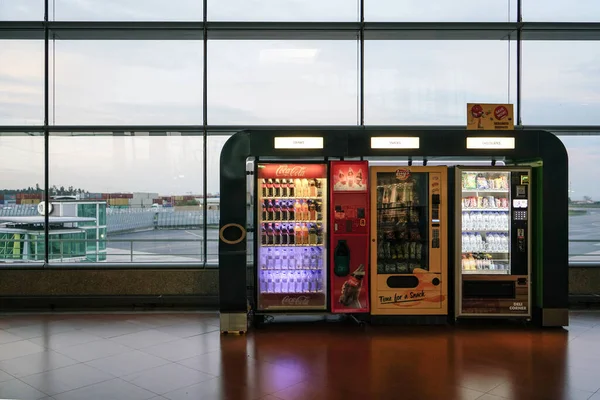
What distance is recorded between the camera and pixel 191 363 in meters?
4.93

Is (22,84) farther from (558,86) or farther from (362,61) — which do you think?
(558,86)

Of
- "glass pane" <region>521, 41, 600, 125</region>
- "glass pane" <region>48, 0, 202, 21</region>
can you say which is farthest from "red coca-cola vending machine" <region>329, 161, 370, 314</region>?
"glass pane" <region>48, 0, 202, 21</region>

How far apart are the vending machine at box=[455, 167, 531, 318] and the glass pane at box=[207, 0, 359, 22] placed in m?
3.25

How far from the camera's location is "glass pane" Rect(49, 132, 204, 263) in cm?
767

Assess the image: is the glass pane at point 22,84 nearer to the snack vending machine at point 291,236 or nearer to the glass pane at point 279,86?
the glass pane at point 279,86

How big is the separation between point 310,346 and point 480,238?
2780mm

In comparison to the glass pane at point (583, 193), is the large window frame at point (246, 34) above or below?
above

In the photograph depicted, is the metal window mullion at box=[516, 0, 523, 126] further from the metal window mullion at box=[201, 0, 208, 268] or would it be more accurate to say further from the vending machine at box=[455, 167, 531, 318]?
the metal window mullion at box=[201, 0, 208, 268]

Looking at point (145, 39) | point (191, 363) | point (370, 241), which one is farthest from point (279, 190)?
point (145, 39)

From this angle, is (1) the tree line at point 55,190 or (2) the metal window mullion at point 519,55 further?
(2) the metal window mullion at point 519,55

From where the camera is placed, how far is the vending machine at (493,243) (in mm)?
6465

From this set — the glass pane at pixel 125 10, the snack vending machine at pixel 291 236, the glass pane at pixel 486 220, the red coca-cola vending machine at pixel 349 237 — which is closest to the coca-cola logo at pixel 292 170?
the snack vending machine at pixel 291 236

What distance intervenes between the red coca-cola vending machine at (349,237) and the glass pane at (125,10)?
11.9 ft

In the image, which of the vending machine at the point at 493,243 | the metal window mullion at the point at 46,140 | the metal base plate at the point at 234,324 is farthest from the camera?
the metal window mullion at the point at 46,140
